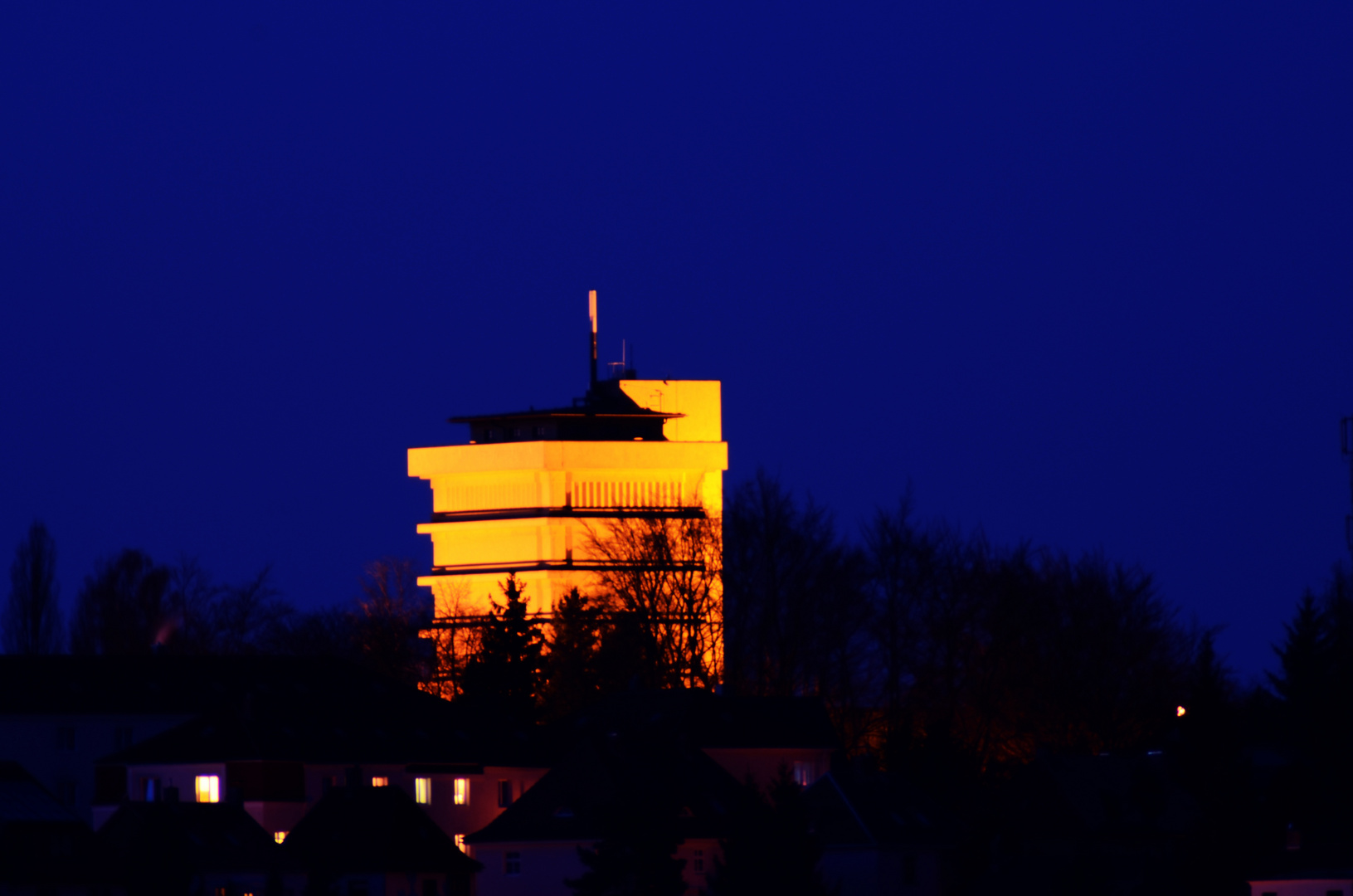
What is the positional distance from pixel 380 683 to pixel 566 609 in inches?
624

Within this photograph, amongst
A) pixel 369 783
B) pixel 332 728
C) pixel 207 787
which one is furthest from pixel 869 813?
pixel 207 787

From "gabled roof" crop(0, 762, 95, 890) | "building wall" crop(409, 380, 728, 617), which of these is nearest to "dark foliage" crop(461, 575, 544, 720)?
"gabled roof" crop(0, 762, 95, 890)

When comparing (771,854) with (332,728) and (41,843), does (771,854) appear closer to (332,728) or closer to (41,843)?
(41,843)

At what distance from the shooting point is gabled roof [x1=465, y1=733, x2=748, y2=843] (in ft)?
299

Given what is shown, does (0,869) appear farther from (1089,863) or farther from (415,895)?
(1089,863)

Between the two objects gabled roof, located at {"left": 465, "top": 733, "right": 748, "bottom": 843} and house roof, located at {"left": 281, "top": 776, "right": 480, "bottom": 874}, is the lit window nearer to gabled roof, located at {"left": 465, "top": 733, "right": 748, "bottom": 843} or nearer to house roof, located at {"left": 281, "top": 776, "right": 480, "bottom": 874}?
house roof, located at {"left": 281, "top": 776, "right": 480, "bottom": 874}

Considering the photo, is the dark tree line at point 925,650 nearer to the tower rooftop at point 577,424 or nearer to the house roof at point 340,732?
the house roof at point 340,732

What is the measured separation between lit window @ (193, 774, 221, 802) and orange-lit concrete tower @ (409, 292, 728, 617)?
2317 inches

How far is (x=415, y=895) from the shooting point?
292ft

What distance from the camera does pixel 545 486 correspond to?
158 metres

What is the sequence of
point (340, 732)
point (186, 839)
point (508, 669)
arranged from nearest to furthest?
point (186, 839)
point (340, 732)
point (508, 669)

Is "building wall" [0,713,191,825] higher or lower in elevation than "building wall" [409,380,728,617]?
lower

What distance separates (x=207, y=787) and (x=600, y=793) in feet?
38.6

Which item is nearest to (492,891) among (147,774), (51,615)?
(147,774)
